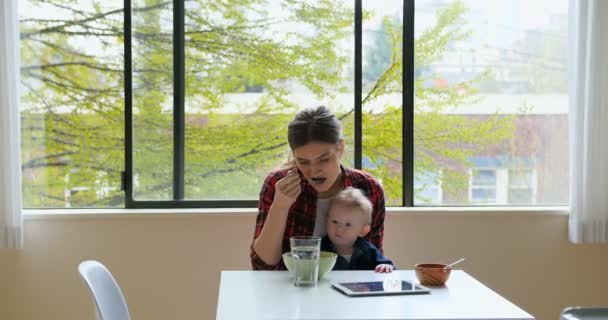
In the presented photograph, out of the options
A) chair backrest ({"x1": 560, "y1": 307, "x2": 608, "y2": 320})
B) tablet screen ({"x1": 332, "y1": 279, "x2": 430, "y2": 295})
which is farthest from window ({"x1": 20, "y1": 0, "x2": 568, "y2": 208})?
tablet screen ({"x1": 332, "y1": 279, "x2": 430, "y2": 295})

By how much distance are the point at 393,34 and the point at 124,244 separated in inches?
60.2

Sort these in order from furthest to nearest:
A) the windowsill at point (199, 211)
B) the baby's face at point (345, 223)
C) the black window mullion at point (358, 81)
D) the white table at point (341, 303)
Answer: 1. the black window mullion at point (358, 81)
2. the windowsill at point (199, 211)
3. the baby's face at point (345, 223)
4. the white table at point (341, 303)

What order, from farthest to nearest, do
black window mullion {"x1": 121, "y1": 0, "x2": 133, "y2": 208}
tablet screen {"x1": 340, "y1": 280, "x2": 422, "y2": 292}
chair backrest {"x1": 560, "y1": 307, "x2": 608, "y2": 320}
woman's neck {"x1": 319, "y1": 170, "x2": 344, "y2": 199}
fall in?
black window mullion {"x1": 121, "y1": 0, "x2": 133, "y2": 208}
woman's neck {"x1": 319, "y1": 170, "x2": 344, "y2": 199}
chair backrest {"x1": 560, "y1": 307, "x2": 608, "y2": 320}
tablet screen {"x1": 340, "y1": 280, "x2": 422, "y2": 292}

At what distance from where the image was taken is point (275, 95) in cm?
344

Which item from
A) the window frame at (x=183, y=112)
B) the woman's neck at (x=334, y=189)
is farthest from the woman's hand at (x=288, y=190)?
the window frame at (x=183, y=112)

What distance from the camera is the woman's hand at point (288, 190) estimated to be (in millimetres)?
2463

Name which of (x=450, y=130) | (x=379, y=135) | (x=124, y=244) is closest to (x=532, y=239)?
(x=450, y=130)

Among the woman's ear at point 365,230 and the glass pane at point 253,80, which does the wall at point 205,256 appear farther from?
the woman's ear at point 365,230

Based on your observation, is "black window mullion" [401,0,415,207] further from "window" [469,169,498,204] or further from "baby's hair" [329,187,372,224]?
"baby's hair" [329,187,372,224]

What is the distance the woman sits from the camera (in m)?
2.49

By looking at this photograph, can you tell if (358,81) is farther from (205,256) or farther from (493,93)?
(205,256)

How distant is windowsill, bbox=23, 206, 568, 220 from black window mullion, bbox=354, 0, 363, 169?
305 mm

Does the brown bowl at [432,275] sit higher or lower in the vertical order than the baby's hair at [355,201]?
lower

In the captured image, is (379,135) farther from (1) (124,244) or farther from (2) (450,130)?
(1) (124,244)
